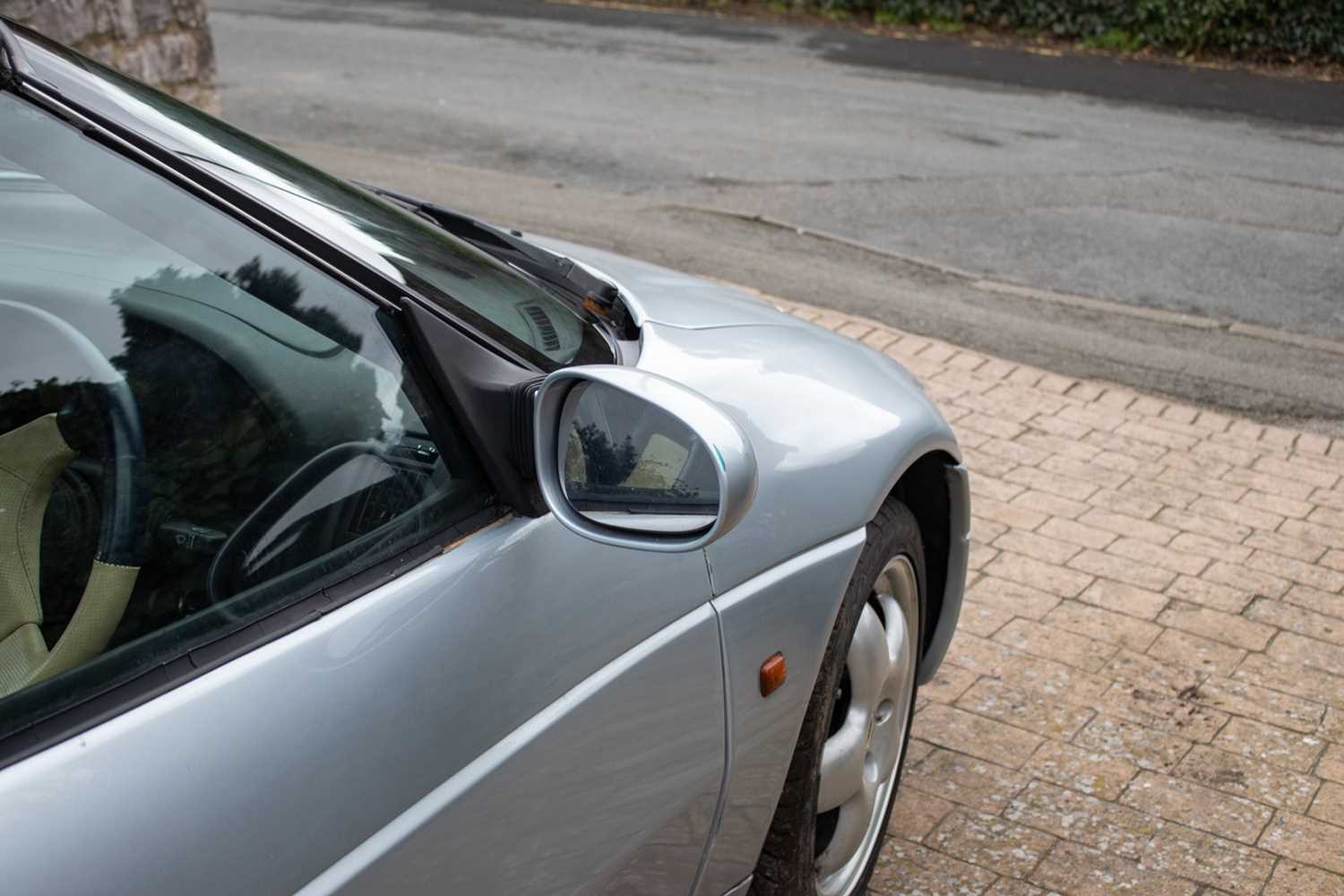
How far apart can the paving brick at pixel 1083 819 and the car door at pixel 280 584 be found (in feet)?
5.48

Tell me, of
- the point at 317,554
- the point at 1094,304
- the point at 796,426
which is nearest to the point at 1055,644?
the point at 796,426

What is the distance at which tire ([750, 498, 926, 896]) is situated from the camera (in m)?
2.57

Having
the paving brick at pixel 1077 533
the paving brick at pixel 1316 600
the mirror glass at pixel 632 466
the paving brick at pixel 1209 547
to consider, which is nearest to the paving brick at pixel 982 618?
the paving brick at pixel 1077 533

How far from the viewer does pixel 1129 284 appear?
777 centimetres

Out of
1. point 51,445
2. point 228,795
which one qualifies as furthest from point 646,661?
point 51,445

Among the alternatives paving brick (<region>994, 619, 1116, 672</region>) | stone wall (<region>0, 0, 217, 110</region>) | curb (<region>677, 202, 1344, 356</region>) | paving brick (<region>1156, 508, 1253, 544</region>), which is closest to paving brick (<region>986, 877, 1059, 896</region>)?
paving brick (<region>994, 619, 1116, 672</region>)

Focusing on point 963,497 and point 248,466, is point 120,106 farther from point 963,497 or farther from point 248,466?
point 963,497

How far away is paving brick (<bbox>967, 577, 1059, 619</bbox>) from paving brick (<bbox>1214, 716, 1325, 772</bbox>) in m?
0.71

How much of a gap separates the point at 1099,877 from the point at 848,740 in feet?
2.66

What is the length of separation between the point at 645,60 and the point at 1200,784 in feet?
38.6

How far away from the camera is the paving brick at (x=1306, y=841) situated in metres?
3.22

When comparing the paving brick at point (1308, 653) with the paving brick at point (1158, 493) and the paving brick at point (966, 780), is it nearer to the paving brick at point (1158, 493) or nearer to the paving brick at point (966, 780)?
the paving brick at point (1158, 493)

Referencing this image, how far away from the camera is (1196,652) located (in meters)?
4.10

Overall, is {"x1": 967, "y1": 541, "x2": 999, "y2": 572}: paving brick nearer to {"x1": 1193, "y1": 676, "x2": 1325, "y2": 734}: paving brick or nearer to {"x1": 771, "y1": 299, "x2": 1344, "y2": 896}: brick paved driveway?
{"x1": 771, "y1": 299, "x2": 1344, "y2": 896}: brick paved driveway
